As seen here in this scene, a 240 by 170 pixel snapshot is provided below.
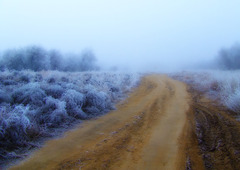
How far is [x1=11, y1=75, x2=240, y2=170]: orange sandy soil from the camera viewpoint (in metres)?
3.65

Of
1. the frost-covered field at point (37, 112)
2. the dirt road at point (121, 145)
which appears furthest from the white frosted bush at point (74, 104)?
the dirt road at point (121, 145)

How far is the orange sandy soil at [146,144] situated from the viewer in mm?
3652

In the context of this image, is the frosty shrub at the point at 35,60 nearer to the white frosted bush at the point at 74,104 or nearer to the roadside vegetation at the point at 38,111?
the roadside vegetation at the point at 38,111

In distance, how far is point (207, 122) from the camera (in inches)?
238

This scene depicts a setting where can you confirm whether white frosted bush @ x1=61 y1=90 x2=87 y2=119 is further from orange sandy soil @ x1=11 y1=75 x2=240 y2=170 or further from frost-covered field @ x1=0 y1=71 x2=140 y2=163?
orange sandy soil @ x1=11 y1=75 x2=240 y2=170

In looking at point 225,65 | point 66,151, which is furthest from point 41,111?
point 225,65

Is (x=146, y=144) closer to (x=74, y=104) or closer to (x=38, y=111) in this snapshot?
(x=74, y=104)

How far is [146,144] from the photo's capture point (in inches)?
179

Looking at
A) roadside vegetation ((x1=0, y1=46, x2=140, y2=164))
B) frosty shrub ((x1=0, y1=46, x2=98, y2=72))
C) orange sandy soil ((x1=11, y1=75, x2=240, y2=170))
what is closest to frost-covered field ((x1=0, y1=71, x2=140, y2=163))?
roadside vegetation ((x1=0, y1=46, x2=140, y2=164))

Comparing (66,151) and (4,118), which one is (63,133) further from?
(4,118)

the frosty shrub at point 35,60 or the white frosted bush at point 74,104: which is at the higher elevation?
the frosty shrub at point 35,60

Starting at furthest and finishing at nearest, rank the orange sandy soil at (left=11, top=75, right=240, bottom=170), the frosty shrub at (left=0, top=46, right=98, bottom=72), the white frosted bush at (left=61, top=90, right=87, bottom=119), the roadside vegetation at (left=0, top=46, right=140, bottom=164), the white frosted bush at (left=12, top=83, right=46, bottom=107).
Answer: the frosty shrub at (left=0, top=46, right=98, bottom=72)
the white frosted bush at (left=61, top=90, right=87, bottom=119)
the white frosted bush at (left=12, top=83, right=46, bottom=107)
the roadside vegetation at (left=0, top=46, right=140, bottom=164)
the orange sandy soil at (left=11, top=75, right=240, bottom=170)

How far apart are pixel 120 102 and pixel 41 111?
448cm

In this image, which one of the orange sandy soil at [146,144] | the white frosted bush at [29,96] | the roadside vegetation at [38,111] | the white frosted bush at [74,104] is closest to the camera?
the orange sandy soil at [146,144]
